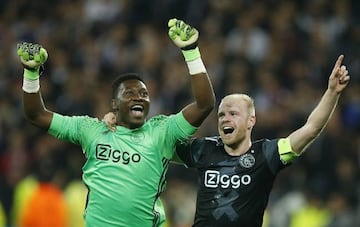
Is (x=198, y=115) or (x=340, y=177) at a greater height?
(x=198, y=115)

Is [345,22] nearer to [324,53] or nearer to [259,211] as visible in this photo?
[324,53]

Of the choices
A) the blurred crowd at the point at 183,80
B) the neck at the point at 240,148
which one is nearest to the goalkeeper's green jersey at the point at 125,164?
the neck at the point at 240,148

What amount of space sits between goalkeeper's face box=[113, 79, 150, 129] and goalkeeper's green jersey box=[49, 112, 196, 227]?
9cm

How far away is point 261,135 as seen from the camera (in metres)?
13.1

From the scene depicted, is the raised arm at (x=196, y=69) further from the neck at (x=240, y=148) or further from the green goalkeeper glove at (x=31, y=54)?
the green goalkeeper glove at (x=31, y=54)

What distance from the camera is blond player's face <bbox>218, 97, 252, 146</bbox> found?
24.6ft

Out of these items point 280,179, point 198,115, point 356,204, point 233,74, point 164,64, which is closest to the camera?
point 198,115

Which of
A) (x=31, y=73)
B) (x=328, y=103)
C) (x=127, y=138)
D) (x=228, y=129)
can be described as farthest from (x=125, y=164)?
(x=328, y=103)

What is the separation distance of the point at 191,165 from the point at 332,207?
4653mm

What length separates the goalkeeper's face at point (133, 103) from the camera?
744cm

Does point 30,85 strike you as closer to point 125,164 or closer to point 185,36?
point 125,164

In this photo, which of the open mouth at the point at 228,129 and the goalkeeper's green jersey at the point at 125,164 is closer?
the goalkeeper's green jersey at the point at 125,164

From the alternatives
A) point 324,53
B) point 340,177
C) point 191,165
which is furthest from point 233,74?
point 191,165

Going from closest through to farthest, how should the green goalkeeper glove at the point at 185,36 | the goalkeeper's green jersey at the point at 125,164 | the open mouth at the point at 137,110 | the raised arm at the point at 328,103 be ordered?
1. the green goalkeeper glove at the point at 185,36
2. the raised arm at the point at 328,103
3. the goalkeeper's green jersey at the point at 125,164
4. the open mouth at the point at 137,110
